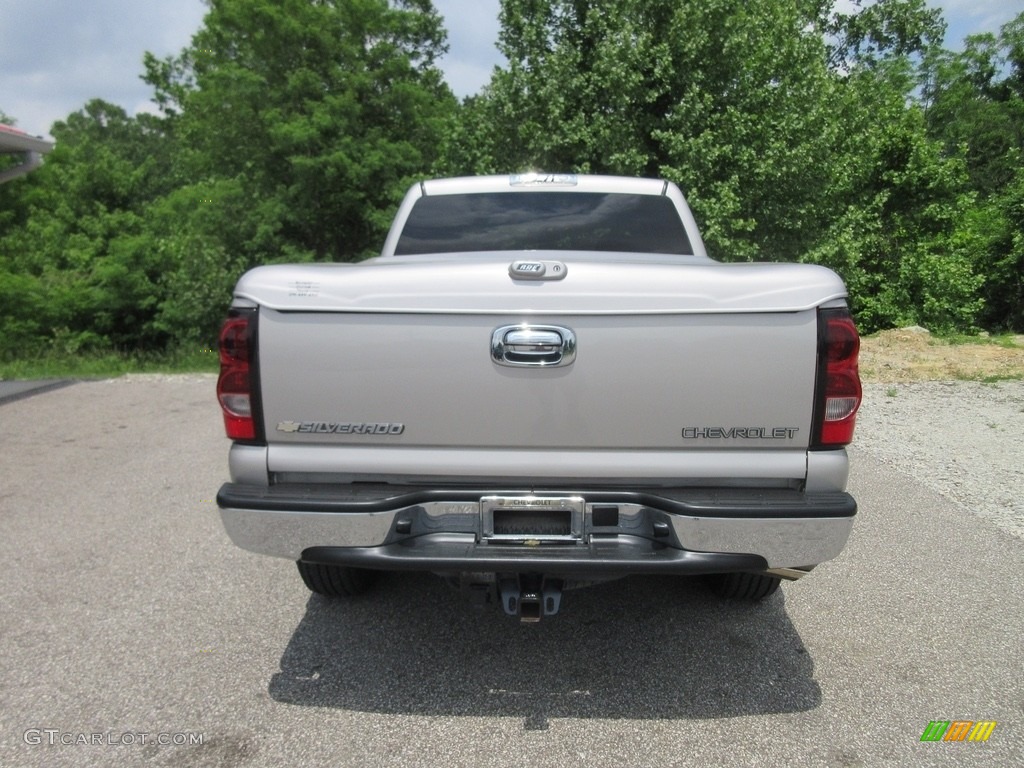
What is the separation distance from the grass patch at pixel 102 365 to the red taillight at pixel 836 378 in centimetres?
1226

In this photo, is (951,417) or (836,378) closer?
(836,378)

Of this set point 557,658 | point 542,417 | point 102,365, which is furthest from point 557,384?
point 102,365

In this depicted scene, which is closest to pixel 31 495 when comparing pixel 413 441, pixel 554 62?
pixel 413 441

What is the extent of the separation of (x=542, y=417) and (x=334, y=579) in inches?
60.4

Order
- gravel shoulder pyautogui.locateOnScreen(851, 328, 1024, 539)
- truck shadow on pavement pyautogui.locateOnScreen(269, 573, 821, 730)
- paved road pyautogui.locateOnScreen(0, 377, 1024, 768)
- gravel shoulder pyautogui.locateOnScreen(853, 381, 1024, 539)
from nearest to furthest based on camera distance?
paved road pyautogui.locateOnScreen(0, 377, 1024, 768), truck shadow on pavement pyautogui.locateOnScreen(269, 573, 821, 730), gravel shoulder pyautogui.locateOnScreen(853, 381, 1024, 539), gravel shoulder pyautogui.locateOnScreen(851, 328, 1024, 539)

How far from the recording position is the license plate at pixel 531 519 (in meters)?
2.71

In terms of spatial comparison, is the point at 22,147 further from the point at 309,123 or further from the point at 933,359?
the point at 933,359

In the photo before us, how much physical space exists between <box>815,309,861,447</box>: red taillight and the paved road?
1097 mm

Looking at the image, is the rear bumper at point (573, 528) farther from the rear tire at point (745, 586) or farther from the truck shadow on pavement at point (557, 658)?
the rear tire at point (745, 586)

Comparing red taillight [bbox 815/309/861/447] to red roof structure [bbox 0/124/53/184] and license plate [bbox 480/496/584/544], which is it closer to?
license plate [bbox 480/496/584/544]

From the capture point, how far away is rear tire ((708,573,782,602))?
363 cm

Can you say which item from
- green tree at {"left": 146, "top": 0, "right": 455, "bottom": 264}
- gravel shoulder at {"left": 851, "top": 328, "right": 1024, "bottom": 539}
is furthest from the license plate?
green tree at {"left": 146, "top": 0, "right": 455, "bottom": 264}

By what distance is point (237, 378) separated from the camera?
2762 millimetres

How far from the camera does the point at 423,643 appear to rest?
3.48 m
